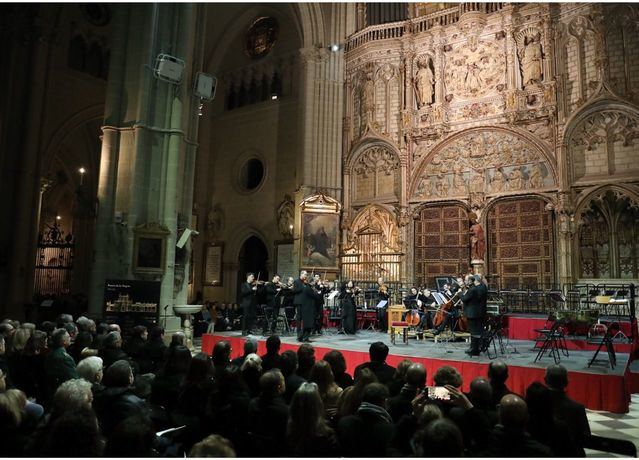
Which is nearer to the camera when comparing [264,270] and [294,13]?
[294,13]

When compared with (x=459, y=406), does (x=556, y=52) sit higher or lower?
higher

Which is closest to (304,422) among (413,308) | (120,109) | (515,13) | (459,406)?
(459,406)

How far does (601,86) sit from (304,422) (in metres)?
18.1

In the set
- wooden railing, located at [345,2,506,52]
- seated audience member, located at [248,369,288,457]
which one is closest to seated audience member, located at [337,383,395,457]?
seated audience member, located at [248,369,288,457]

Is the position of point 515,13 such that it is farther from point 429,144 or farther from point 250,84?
point 250,84

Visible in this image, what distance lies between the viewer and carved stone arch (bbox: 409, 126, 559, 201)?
18125 millimetres

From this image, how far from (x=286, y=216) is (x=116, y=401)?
1999cm

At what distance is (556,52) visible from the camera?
17984mm

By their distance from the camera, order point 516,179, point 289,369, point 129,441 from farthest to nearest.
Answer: point 516,179
point 289,369
point 129,441

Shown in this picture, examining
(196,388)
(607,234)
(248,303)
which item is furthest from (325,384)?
(607,234)

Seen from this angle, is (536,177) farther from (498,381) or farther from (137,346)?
(137,346)

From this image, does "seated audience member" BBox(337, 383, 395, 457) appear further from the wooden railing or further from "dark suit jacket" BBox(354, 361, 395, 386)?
the wooden railing

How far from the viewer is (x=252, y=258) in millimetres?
26062

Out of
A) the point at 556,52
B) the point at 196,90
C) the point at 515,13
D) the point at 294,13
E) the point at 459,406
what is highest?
the point at 294,13
